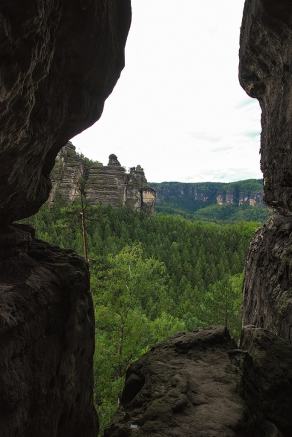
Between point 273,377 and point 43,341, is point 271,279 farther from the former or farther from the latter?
point 43,341

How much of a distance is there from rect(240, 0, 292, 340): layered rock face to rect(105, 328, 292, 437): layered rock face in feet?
6.96

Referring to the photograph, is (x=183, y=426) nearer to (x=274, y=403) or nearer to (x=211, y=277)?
(x=274, y=403)

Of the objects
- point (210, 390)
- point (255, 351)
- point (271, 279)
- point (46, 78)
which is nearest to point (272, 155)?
point (271, 279)

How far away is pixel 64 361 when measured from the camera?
10711 millimetres

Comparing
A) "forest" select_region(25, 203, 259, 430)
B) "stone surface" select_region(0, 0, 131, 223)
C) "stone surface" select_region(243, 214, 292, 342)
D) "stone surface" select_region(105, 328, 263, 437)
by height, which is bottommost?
"forest" select_region(25, 203, 259, 430)

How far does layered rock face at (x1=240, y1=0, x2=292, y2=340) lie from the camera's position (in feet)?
43.0

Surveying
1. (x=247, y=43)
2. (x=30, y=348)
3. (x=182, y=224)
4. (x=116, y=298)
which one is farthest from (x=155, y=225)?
(x=30, y=348)

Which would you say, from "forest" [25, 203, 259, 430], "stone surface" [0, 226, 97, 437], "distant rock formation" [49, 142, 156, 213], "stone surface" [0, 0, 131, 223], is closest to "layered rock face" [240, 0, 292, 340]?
"stone surface" [0, 0, 131, 223]

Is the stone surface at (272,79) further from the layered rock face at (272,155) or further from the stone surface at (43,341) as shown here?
the stone surface at (43,341)

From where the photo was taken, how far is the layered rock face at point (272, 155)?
516 inches

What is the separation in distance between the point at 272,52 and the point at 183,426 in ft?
42.8

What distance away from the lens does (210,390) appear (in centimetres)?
962

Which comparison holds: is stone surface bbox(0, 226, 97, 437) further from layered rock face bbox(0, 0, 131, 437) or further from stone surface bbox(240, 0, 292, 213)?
stone surface bbox(240, 0, 292, 213)

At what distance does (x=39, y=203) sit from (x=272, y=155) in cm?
915
